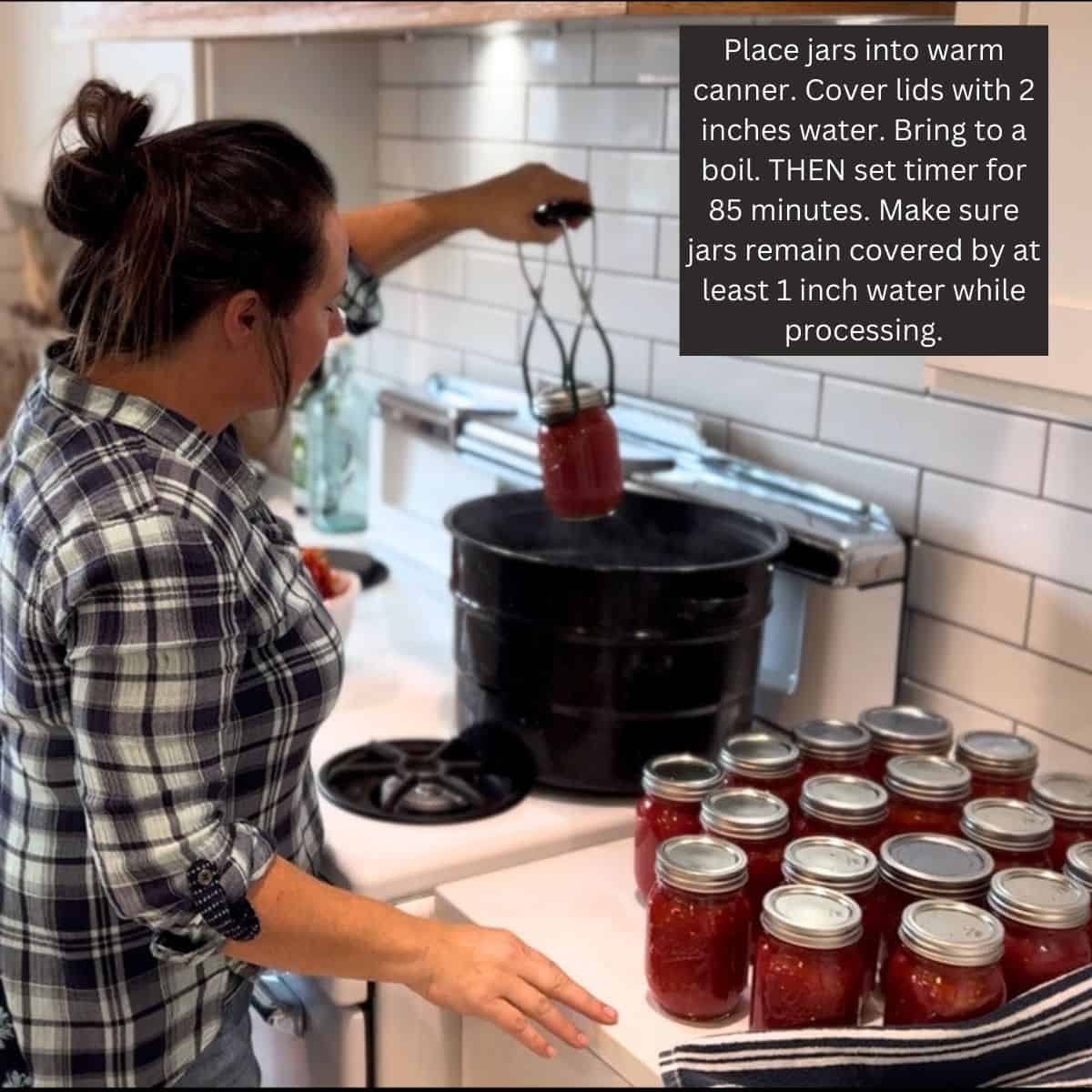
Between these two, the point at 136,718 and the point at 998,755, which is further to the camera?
the point at 998,755

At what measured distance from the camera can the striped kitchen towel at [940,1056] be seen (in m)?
0.95

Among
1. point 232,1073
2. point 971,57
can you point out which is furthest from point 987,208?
point 232,1073

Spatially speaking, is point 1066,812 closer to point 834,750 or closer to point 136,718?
point 834,750

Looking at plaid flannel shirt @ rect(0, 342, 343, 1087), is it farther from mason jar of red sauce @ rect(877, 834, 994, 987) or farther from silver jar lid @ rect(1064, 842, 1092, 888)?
silver jar lid @ rect(1064, 842, 1092, 888)

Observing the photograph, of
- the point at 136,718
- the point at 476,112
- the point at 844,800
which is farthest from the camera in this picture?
the point at 476,112

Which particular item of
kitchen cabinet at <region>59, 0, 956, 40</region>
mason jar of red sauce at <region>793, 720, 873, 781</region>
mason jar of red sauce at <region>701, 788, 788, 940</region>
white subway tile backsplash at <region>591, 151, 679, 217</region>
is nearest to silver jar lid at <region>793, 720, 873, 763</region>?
mason jar of red sauce at <region>793, 720, 873, 781</region>

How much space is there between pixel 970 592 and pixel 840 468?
213mm

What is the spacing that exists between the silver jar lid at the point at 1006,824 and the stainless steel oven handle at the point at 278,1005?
2.06 feet

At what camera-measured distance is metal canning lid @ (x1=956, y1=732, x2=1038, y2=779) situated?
3.95ft

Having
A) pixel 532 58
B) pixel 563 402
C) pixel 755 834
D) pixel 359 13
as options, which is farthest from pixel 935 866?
pixel 532 58

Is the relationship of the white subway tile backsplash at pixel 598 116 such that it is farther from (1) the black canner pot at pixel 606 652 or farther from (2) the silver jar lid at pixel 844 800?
(2) the silver jar lid at pixel 844 800

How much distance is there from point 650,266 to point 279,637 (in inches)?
35.0

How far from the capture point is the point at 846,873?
3.44 ft

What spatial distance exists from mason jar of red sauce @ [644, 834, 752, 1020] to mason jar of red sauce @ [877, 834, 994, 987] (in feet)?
0.33
